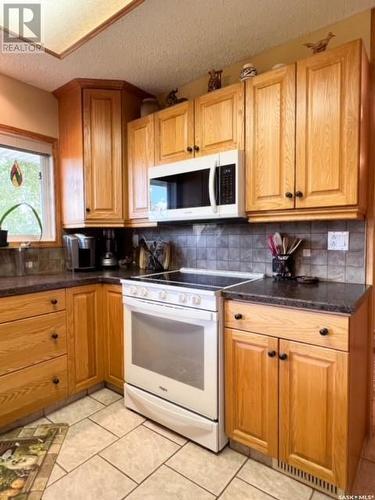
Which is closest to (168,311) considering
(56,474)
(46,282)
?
(46,282)

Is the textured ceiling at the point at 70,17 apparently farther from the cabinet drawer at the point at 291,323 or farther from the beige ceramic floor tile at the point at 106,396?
the beige ceramic floor tile at the point at 106,396

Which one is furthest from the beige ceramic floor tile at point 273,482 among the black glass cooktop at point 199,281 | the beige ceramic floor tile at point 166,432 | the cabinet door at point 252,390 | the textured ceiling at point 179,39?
the textured ceiling at point 179,39

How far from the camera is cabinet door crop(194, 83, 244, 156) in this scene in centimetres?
185

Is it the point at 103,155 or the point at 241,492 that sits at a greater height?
the point at 103,155

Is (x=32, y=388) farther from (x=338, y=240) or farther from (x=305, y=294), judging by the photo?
(x=338, y=240)

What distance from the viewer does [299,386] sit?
1.39m

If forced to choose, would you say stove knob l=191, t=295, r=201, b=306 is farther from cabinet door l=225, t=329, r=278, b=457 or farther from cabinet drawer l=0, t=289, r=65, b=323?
cabinet drawer l=0, t=289, r=65, b=323

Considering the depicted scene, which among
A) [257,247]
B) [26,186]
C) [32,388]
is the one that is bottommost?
[32,388]

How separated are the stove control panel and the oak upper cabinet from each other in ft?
2.46

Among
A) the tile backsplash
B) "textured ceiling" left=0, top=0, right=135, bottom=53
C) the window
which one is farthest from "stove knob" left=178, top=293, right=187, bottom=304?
"textured ceiling" left=0, top=0, right=135, bottom=53

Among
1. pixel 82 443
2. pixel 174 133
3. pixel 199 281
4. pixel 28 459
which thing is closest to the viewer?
pixel 28 459

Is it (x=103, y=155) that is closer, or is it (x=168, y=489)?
(x=168, y=489)

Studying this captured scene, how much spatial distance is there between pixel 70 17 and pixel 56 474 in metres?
2.53

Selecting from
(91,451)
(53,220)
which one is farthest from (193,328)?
(53,220)
